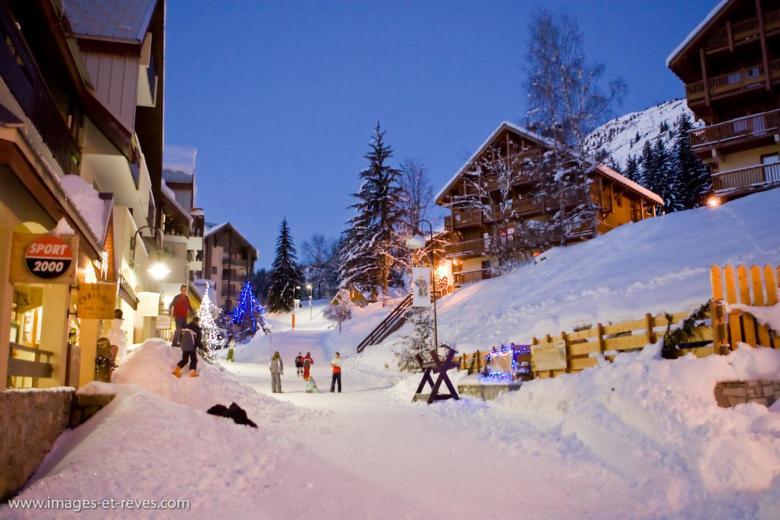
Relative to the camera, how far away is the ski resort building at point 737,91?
100 ft

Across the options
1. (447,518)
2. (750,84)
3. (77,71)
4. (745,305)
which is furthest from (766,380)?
(750,84)

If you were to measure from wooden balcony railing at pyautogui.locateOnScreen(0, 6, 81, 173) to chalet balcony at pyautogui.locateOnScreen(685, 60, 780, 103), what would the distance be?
3204 cm

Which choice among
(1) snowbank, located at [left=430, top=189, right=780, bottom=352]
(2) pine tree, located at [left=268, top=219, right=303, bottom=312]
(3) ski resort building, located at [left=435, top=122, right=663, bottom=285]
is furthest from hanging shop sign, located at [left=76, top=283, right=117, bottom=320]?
(2) pine tree, located at [left=268, top=219, right=303, bottom=312]

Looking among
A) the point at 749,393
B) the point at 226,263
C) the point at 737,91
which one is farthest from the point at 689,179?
the point at 226,263

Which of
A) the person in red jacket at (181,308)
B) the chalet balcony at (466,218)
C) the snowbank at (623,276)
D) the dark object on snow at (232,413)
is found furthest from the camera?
the chalet balcony at (466,218)

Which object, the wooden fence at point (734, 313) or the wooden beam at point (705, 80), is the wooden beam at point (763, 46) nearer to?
the wooden beam at point (705, 80)

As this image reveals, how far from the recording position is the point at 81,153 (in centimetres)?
1652

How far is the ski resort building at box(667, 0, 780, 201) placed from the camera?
100 feet

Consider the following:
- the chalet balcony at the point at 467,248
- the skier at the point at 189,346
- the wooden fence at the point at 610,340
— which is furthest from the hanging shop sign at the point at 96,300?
the chalet balcony at the point at 467,248

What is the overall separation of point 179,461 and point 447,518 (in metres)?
3.56

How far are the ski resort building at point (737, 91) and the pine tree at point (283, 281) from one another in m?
53.7

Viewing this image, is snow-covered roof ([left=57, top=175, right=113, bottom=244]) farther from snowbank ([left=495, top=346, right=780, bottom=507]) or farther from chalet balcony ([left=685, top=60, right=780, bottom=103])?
chalet balcony ([left=685, top=60, right=780, bottom=103])

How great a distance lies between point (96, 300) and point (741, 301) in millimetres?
11049

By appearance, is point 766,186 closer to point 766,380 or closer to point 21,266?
point 766,380
